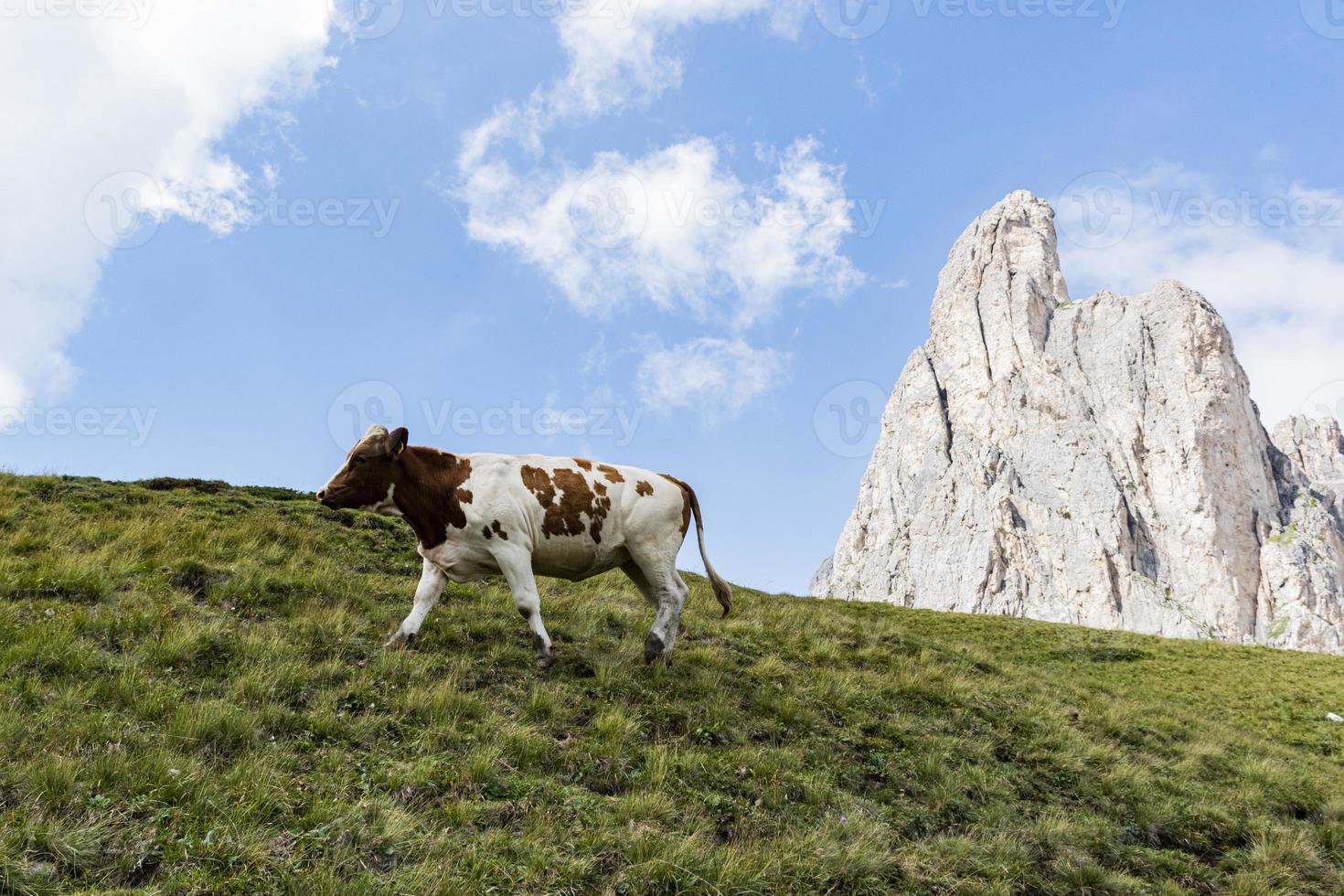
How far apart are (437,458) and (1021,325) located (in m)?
172

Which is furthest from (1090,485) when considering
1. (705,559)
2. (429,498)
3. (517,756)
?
(517,756)

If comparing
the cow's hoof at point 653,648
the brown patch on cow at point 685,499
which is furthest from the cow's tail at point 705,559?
the cow's hoof at point 653,648

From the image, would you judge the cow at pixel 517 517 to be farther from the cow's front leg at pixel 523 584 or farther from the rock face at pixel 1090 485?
the rock face at pixel 1090 485

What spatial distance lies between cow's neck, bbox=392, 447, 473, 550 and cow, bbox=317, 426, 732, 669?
1cm

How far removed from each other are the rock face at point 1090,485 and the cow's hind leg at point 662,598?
119386 millimetres

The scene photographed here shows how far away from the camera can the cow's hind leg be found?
923 cm

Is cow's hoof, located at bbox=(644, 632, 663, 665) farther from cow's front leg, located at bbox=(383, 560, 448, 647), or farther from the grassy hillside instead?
cow's front leg, located at bbox=(383, 560, 448, 647)

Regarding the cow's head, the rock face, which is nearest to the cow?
the cow's head

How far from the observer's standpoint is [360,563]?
13391 millimetres

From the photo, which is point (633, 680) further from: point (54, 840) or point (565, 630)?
point (54, 840)

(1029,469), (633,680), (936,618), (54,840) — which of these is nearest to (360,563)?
(633,680)

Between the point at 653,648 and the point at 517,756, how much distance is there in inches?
132

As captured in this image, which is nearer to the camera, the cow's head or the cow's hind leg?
the cow's head

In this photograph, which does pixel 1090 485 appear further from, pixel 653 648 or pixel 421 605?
pixel 421 605
